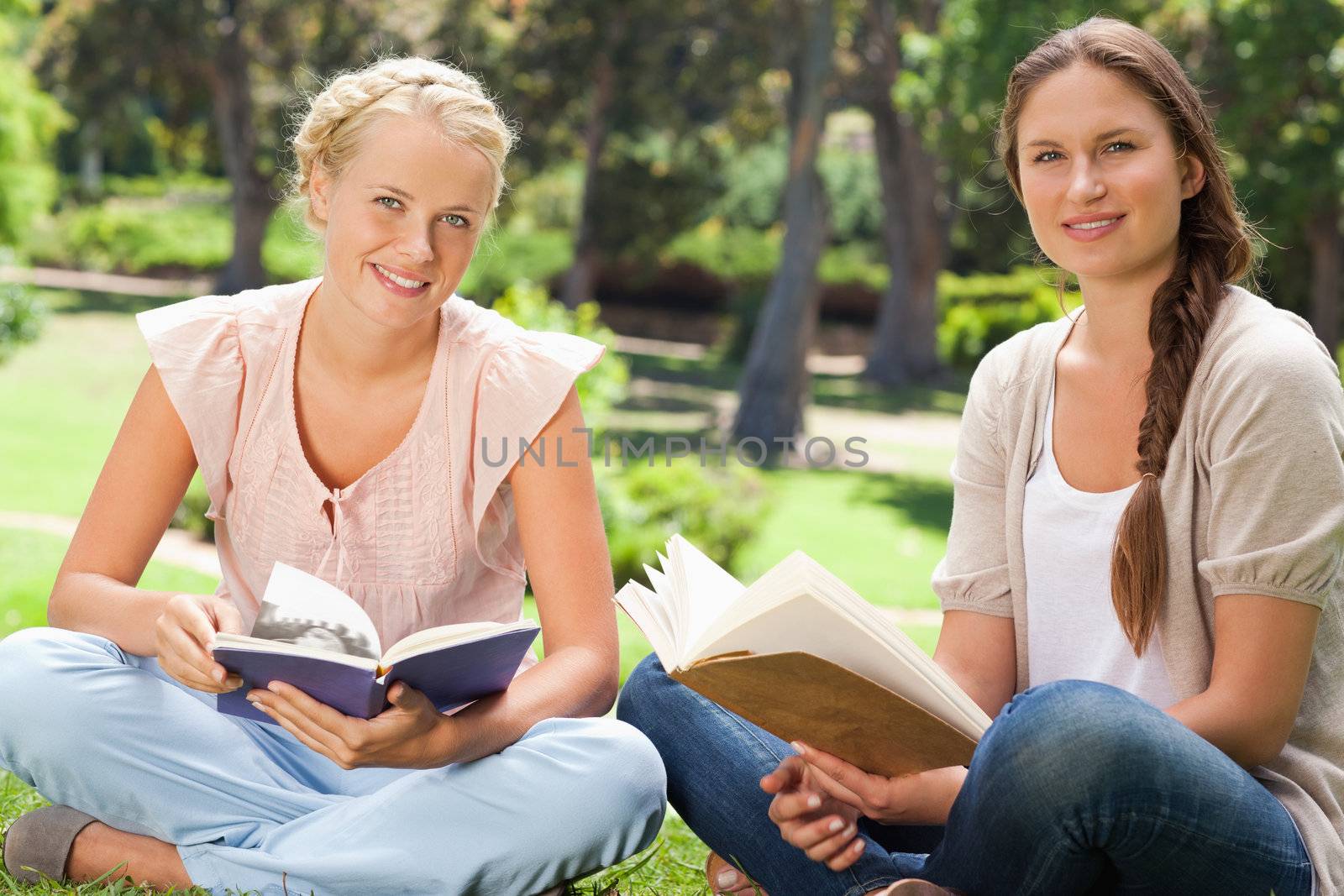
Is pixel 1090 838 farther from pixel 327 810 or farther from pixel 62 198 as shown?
pixel 62 198

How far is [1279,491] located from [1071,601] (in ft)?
1.29

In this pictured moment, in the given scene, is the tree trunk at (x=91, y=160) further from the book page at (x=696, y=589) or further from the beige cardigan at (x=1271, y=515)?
the beige cardigan at (x=1271, y=515)

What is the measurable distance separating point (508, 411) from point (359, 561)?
1.27 feet

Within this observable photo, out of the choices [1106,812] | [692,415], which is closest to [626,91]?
[692,415]

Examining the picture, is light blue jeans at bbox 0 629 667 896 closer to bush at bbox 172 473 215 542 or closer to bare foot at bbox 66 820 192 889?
bare foot at bbox 66 820 192 889

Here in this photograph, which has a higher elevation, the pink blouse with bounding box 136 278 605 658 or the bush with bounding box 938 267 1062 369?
the pink blouse with bounding box 136 278 605 658

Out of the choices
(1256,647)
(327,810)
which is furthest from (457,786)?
(1256,647)

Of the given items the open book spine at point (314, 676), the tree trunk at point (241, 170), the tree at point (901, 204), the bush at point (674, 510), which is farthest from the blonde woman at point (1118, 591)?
the tree trunk at point (241, 170)

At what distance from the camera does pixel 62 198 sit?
83.6ft

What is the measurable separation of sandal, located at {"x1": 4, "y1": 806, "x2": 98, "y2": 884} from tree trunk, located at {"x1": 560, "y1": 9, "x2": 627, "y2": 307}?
17.4 meters

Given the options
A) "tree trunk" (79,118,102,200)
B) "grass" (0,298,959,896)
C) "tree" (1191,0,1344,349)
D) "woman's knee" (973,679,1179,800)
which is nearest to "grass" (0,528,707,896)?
"grass" (0,298,959,896)

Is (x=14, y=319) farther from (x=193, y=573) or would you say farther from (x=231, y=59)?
(x=231, y=59)

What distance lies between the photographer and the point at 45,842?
7.61 feet

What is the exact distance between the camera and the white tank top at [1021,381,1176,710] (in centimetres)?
209
